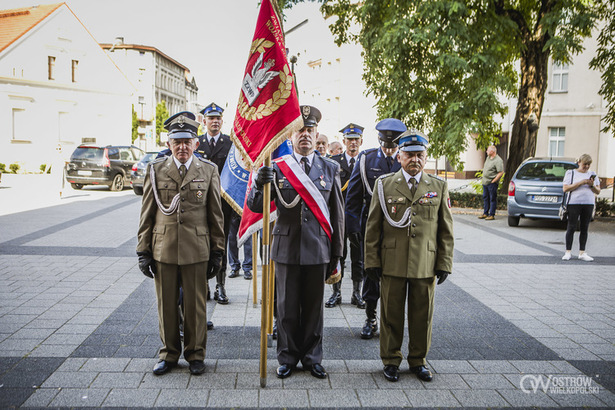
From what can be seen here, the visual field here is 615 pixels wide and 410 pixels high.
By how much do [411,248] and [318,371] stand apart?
49.8 inches

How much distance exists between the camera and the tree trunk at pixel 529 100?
16.6m

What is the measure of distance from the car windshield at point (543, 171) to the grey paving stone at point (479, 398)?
11.2m

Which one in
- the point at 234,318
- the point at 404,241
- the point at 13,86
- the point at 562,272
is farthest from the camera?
the point at 13,86

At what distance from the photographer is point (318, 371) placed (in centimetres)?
425

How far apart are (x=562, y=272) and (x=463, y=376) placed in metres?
5.13

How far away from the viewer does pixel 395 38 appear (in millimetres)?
13961

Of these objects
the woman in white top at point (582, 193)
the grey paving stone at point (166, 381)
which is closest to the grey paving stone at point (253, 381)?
the grey paving stone at point (166, 381)

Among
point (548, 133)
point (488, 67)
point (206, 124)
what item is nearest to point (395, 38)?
point (488, 67)

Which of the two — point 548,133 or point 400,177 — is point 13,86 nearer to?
point 548,133

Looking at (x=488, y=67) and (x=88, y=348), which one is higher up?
(x=488, y=67)

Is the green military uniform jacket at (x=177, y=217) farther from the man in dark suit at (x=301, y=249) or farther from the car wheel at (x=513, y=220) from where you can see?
the car wheel at (x=513, y=220)

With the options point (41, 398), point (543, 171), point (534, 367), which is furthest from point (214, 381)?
point (543, 171)

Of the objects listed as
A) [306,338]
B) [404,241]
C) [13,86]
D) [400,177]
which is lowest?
[306,338]

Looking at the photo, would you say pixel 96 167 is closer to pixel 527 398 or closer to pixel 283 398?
pixel 283 398
